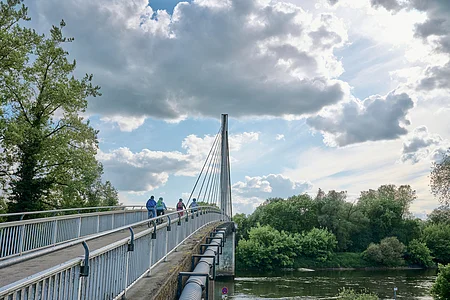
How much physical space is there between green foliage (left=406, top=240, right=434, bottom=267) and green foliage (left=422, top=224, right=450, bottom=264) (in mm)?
3713

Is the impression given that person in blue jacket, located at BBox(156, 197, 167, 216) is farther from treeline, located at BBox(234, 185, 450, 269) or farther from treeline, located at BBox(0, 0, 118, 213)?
treeline, located at BBox(234, 185, 450, 269)

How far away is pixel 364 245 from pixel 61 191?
55510mm

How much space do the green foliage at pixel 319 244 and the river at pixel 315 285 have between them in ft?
17.9

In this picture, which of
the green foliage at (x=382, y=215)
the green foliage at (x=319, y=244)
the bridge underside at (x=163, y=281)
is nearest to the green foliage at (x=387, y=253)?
the green foliage at (x=319, y=244)

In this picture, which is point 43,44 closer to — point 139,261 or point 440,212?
point 139,261

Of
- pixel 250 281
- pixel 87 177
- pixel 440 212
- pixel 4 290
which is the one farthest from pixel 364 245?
pixel 4 290

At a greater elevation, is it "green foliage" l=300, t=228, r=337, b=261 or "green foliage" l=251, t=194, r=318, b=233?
"green foliage" l=251, t=194, r=318, b=233

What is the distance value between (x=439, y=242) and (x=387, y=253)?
11796 millimetres

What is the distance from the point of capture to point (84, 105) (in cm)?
2297

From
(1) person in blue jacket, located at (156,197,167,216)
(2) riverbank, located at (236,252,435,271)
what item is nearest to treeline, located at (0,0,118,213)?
(1) person in blue jacket, located at (156,197,167,216)

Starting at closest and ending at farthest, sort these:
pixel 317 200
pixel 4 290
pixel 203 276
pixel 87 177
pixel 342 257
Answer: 1. pixel 4 290
2. pixel 203 276
3. pixel 87 177
4. pixel 342 257
5. pixel 317 200

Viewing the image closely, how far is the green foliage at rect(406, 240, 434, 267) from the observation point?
60.8 metres

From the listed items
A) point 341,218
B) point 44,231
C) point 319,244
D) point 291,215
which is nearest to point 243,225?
point 291,215

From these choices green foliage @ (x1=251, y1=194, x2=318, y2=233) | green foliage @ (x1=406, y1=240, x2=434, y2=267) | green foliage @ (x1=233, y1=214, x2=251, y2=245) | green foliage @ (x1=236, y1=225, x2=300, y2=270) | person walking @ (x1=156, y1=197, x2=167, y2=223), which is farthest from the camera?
green foliage @ (x1=233, y1=214, x2=251, y2=245)
